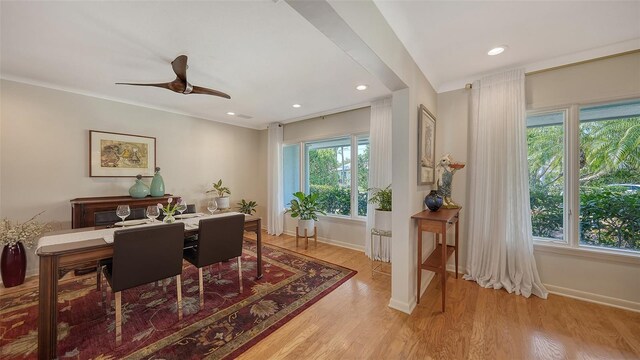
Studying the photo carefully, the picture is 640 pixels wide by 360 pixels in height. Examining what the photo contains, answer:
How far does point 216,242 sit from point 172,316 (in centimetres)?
72

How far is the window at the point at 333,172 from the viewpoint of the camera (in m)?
4.05

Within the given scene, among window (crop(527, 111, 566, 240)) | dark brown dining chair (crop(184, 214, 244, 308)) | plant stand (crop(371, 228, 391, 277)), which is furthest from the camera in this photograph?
plant stand (crop(371, 228, 391, 277))

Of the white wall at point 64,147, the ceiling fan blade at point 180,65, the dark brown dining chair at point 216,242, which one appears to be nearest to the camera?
the ceiling fan blade at point 180,65

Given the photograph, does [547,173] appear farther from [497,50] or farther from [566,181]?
[497,50]

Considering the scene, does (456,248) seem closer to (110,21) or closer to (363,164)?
(363,164)

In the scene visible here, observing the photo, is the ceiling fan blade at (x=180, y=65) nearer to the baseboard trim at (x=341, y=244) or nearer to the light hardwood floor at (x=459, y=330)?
the light hardwood floor at (x=459, y=330)

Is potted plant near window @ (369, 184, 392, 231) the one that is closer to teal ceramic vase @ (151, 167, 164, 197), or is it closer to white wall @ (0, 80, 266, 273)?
teal ceramic vase @ (151, 167, 164, 197)

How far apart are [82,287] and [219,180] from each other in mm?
2584

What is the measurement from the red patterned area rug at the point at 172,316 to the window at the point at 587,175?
2.40m

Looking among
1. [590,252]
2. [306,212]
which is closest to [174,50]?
[306,212]

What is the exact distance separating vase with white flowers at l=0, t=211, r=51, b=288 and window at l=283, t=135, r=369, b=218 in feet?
11.9

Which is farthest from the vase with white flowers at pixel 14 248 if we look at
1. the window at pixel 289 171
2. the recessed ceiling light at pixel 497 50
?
the recessed ceiling light at pixel 497 50

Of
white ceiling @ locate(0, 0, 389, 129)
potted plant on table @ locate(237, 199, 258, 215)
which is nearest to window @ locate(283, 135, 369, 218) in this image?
potted plant on table @ locate(237, 199, 258, 215)

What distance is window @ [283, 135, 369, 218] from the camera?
4.05m
